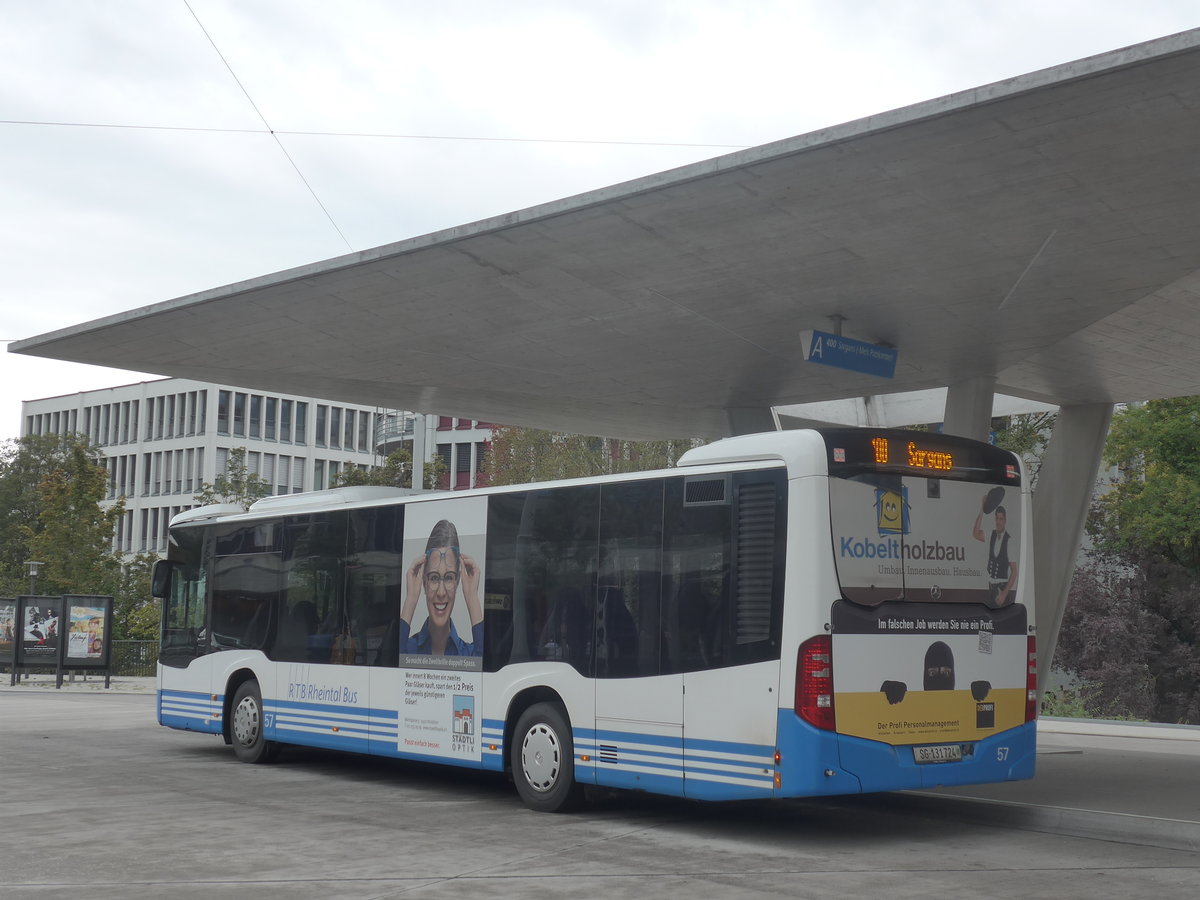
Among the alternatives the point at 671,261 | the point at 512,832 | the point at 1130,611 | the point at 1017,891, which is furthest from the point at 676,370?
the point at 1130,611

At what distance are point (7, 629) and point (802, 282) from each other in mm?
30235

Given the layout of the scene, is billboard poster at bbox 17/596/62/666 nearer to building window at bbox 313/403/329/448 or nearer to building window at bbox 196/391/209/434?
building window at bbox 196/391/209/434

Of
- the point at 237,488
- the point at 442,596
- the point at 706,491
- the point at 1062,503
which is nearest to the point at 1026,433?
the point at 1062,503

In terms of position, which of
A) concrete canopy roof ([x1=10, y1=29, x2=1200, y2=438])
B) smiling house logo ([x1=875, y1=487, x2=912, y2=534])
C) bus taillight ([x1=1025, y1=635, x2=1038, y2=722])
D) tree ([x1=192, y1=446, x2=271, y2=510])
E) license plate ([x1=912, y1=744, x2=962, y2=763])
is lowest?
license plate ([x1=912, y1=744, x2=962, y2=763])

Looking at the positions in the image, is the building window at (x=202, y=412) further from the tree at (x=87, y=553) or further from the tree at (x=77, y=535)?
the tree at (x=77, y=535)

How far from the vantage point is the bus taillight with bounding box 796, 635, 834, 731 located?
9.45 meters

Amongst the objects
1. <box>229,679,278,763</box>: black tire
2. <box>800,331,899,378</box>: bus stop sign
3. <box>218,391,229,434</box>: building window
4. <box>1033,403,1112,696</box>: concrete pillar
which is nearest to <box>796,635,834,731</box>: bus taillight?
<box>800,331,899,378</box>: bus stop sign

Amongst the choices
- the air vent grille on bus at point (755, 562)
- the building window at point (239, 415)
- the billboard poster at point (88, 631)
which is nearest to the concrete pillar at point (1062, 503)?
the air vent grille on bus at point (755, 562)

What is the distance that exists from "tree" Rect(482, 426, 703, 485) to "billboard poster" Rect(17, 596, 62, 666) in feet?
39.6

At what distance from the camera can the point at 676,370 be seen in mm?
18547

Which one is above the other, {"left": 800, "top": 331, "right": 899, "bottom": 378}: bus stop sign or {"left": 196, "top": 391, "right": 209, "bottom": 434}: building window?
{"left": 196, "top": 391, "right": 209, "bottom": 434}: building window

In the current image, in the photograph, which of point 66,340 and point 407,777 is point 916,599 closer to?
point 407,777

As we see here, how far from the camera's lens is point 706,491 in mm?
10367

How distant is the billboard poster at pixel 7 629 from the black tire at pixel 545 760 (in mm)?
28416
